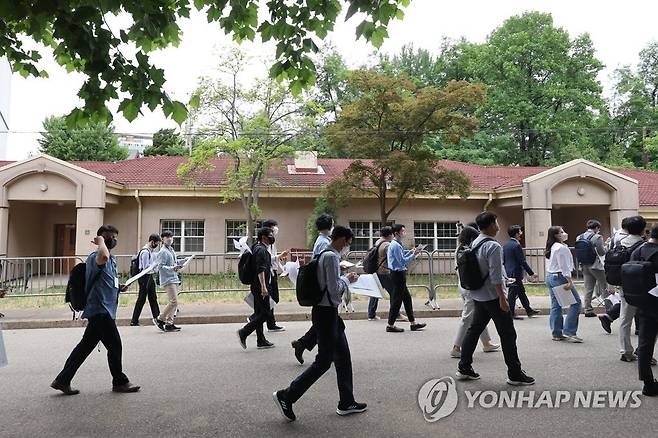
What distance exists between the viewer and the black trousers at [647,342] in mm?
4801

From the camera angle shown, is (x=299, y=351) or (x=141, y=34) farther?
(x=299, y=351)

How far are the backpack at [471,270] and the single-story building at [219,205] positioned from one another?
13.7 meters

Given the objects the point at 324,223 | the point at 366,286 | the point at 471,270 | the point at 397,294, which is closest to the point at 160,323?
the point at 397,294

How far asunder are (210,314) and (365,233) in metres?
10.9

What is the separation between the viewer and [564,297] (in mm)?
7074

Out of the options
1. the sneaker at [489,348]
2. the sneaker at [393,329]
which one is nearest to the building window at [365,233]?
the sneaker at [393,329]

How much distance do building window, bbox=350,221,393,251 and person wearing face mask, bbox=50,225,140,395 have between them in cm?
Result: 1525

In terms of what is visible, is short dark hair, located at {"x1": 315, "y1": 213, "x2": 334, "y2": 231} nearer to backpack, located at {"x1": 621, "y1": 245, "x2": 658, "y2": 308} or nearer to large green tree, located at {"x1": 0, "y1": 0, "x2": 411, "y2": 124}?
large green tree, located at {"x1": 0, "y1": 0, "x2": 411, "y2": 124}

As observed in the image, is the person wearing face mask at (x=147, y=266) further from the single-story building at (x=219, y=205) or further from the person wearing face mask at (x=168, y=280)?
the single-story building at (x=219, y=205)

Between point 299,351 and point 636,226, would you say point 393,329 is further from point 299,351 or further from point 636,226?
point 636,226

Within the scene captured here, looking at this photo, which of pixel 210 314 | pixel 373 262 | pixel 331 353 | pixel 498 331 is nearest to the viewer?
pixel 331 353

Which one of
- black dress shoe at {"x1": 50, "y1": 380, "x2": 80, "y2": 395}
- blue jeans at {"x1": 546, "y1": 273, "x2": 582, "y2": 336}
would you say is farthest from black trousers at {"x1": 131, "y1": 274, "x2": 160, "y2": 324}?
blue jeans at {"x1": 546, "y1": 273, "x2": 582, "y2": 336}

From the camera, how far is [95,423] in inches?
172

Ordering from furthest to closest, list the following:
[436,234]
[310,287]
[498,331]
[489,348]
Answer: 1. [436,234]
2. [489,348]
3. [498,331]
4. [310,287]
